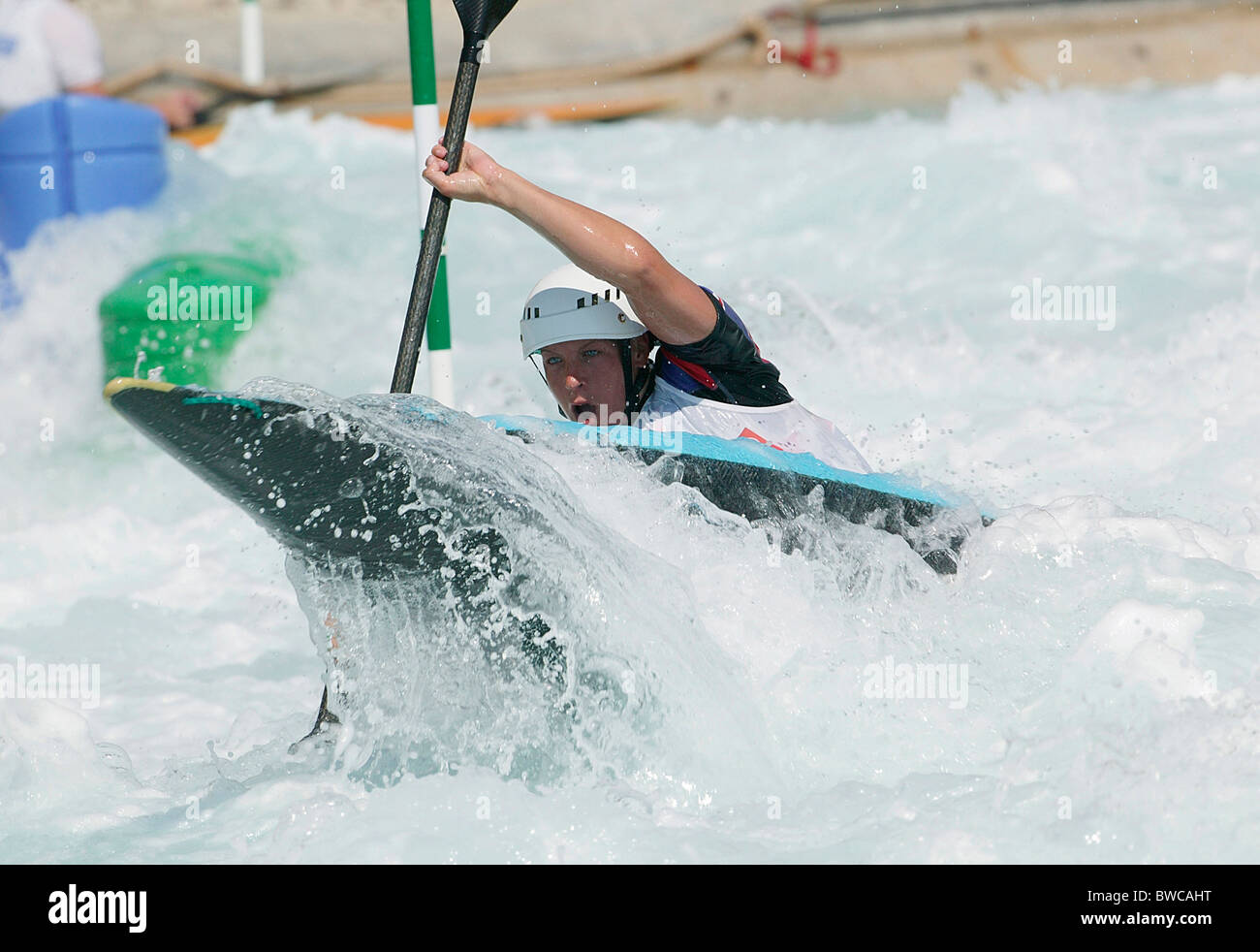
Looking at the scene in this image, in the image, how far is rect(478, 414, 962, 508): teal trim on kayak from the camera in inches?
124

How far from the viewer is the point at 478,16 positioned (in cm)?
346

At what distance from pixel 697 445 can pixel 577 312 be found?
511 millimetres

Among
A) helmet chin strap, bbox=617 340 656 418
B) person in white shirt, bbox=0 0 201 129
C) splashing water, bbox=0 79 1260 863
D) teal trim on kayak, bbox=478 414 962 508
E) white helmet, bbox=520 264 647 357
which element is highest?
person in white shirt, bbox=0 0 201 129

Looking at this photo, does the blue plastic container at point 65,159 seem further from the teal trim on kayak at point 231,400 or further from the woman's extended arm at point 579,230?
the teal trim on kayak at point 231,400

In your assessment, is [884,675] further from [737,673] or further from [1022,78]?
[1022,78]

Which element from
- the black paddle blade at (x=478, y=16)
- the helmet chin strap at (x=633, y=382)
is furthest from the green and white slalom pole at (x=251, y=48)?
the helmet chin strap at (x=633, y=382)

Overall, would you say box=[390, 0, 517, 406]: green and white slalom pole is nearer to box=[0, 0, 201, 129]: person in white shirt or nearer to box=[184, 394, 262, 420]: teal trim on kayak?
box=[184, 394, 262, 420]: teal trim on kayak

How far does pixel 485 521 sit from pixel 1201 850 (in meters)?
1.46

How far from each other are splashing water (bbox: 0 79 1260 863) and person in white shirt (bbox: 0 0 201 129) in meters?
0.63

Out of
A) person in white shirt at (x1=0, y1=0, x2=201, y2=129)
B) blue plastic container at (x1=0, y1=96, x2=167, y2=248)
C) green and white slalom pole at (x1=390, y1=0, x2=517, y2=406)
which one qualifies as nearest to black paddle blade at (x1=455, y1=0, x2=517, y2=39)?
green and white slalom pole at (x1=390, y1=0, x2=517, y2=406)

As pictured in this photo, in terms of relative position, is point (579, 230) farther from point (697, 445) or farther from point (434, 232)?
point (697, 445)

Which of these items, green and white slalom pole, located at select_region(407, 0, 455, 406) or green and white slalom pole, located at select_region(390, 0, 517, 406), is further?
green and white slalom pole, located at select_region(407, 0, 455, 406)
